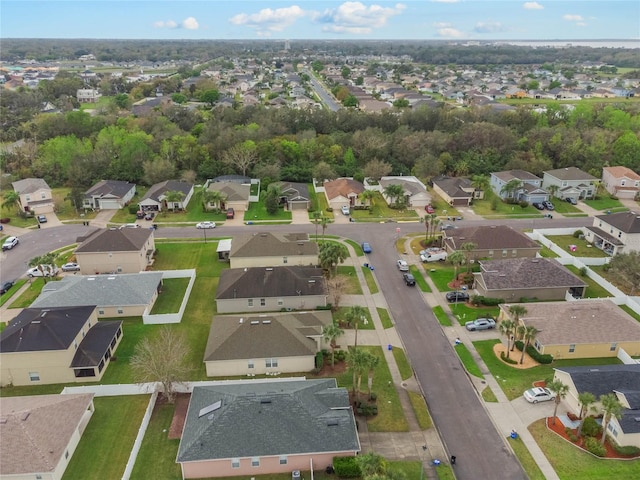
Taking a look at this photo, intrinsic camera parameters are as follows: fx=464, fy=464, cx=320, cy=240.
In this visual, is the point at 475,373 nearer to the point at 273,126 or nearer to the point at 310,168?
the point at 310,168

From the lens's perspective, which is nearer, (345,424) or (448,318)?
(345,424)

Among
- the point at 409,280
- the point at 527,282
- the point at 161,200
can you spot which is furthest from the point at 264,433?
the point at 161,200

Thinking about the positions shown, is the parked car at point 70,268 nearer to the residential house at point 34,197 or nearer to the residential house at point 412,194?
the residential house at point 34,197

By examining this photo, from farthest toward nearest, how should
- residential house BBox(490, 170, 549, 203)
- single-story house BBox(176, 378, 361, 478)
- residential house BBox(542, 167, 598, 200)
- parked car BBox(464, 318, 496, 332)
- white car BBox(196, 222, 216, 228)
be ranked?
residential house BBox(542, 167, 598, 200), residential house BBox(490, 170, 549, 203), white car BBox(196, 222, 216, 228), parked car BBox(464, 318, 496, 332), single-story house BBox(176, 378, 361, 478)

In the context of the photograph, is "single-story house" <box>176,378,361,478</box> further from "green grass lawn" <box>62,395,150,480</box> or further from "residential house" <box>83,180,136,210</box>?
"residential house" <box>83,180,136,210</box>

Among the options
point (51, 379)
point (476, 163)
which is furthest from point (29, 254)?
point (476, 163)

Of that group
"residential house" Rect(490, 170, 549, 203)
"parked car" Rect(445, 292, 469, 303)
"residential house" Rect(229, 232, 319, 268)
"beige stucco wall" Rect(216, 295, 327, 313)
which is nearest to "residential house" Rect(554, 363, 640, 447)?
"parked car" Rect(445, 292, 469, 303)

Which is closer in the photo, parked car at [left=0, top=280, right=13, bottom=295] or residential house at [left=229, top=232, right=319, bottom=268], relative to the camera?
parked car at [left=0, top=280, right=13, bottom=295]
